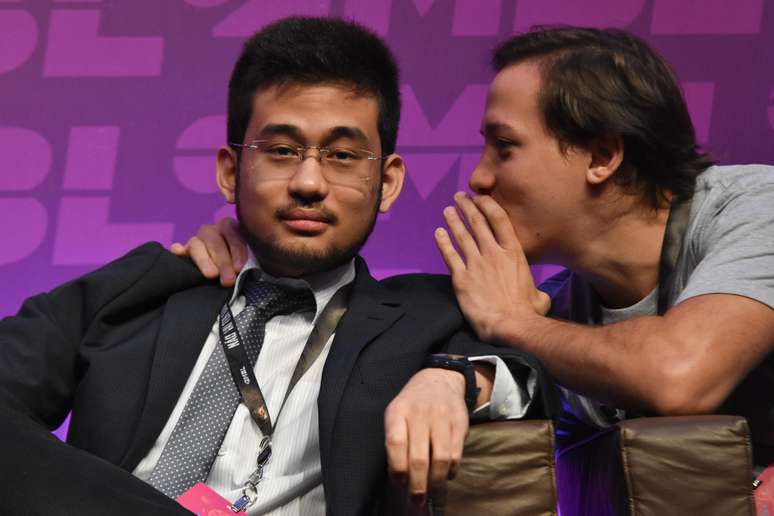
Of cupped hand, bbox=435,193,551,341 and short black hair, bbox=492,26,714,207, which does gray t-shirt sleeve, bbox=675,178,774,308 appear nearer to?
short black hair, bbox=492,26,714,207

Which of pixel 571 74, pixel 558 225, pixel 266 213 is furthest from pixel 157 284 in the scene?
pixel 571 74

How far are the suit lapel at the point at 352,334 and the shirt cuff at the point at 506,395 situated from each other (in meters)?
0.23

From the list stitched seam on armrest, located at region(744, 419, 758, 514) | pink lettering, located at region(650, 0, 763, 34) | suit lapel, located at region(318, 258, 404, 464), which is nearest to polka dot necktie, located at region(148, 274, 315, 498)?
suit lapel, located at region(318, 258, 404, 464)

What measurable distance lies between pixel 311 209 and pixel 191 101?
1131mm

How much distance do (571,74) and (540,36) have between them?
170 mm

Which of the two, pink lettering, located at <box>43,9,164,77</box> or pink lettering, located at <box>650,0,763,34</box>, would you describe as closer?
pink lettering, located at <box>650,0,763,34</box>

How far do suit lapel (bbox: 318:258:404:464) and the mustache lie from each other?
156mm

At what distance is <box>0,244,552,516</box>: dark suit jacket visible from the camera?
1.63 m

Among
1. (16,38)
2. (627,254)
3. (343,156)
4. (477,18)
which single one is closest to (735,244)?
(627,254)

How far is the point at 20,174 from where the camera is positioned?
112 inches

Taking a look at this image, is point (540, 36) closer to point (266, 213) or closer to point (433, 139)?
point (433, 139)

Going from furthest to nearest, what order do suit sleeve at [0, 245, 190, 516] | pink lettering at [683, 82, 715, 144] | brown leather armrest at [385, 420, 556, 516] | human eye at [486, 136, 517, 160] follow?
pink lettering at [683, 82, 715, 144] → human eye at [486, 136, 517, 160] → brown leather armrest at [385, 420, 556, 516] → suit sleeve at [0, 245, 190, 516]

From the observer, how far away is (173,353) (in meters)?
1.80

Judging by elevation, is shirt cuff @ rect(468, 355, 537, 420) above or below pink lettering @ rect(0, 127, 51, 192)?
below
